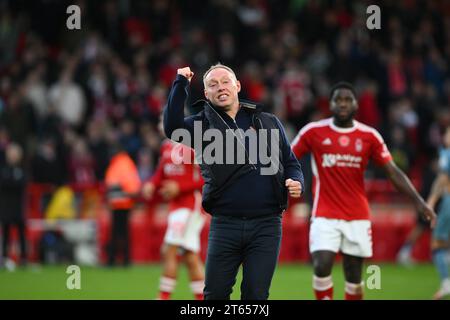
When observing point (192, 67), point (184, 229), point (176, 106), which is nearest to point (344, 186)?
point (184, 229)

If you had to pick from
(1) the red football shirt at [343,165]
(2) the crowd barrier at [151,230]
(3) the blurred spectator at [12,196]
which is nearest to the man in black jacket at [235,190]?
(1) the red football shirt at [343,165]

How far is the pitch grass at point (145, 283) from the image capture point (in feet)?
42.5

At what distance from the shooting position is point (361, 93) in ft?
76.3

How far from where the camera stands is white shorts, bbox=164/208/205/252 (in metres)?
11.8

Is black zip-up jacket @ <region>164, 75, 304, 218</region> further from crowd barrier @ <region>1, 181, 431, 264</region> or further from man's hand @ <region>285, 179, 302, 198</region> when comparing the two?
crowd barrier @ <region>1, 181, 431, 264</region>

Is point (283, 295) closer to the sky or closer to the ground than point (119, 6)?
closer to the ground

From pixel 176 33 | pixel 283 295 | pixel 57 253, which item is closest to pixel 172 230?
pixel 283 295

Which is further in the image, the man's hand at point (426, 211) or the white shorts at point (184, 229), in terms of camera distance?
the white shorts at point (184, 229)

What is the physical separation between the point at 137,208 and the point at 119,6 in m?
6.68

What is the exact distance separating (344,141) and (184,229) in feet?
8.44

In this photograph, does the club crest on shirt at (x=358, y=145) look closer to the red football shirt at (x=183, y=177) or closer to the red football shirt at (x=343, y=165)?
the red football shirt at (x=343, y=165)

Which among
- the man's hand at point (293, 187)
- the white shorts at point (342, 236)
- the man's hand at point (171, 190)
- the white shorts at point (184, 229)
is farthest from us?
the man's hand at point (171, 190)

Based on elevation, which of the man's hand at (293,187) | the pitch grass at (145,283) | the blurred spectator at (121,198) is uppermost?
the man's hand at (293,187)
